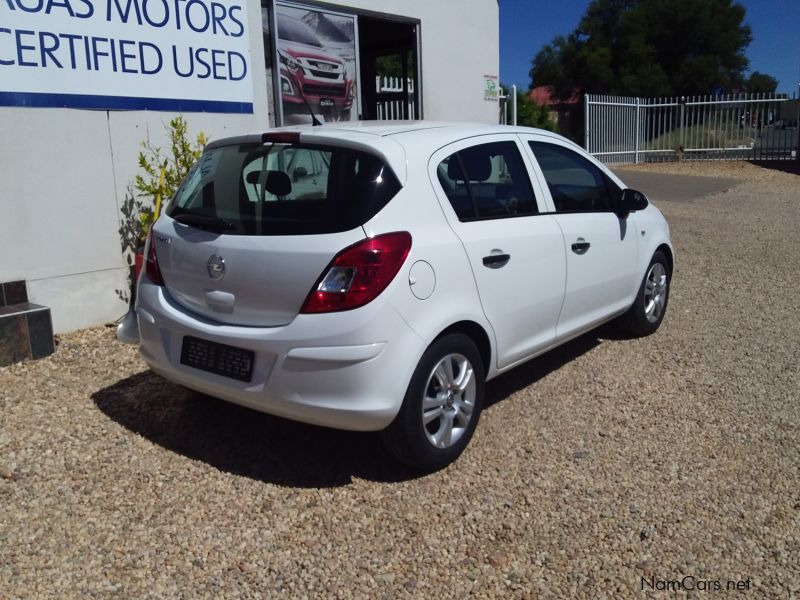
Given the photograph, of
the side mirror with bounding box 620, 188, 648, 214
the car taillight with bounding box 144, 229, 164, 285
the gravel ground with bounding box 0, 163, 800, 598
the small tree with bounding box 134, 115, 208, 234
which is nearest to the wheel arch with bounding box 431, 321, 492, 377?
the gravel ground with bounding box 0, 163, 800, 598

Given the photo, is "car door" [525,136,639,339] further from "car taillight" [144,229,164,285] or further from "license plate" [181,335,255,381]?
"car taillight" [144,229,164,285]

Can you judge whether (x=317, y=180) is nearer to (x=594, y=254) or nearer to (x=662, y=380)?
(x=594, y=254)

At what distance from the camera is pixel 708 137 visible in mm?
24141

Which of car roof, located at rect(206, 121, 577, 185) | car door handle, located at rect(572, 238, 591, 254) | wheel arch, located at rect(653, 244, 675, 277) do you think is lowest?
wheel arch, located at rect(653, 244, 675, 277)

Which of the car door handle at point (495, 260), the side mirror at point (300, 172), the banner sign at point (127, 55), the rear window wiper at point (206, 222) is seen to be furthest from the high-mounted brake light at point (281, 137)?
the banner sign at point (127, 55)

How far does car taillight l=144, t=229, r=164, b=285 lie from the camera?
410cm

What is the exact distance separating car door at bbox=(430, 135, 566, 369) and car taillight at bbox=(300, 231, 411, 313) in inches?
23.5

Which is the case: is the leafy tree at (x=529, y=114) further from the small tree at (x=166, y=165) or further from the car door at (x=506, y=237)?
the car door at (x=506, y=237)

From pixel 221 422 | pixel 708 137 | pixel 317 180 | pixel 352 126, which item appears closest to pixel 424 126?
pixel 352 126

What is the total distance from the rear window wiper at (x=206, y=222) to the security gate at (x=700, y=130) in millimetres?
19769

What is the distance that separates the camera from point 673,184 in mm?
17562

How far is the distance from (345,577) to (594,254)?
2.76 m

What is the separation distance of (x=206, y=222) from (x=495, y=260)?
1459 millimetres

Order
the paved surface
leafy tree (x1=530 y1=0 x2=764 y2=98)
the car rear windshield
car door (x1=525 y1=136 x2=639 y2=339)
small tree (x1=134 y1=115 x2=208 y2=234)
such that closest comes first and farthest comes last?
1. the car rear windshield
2. car door (x1=525 y1=136 x2=639 y2=339)
3. small tree (x1=134 y1=115 x2=208 y2=234)
4. the paved surface
5. leafy tree (x1=530 y1=0 x2=764 y2=98)
